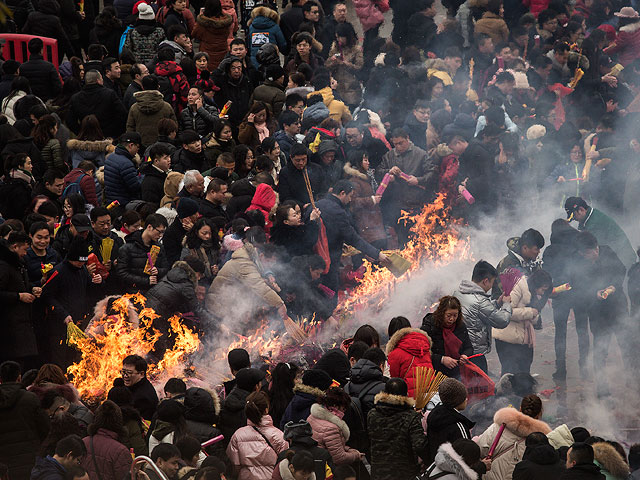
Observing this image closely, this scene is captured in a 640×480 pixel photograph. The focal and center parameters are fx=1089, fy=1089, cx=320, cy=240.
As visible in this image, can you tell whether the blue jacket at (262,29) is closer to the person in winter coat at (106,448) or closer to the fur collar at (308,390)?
the fur collar at (308,390)

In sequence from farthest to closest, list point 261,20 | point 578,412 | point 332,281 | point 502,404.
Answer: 1. point 261,20
2. point 332,281
3. point 578,412
4. point 502,404

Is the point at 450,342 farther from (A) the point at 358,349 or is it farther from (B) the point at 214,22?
(B) the point at 214,22

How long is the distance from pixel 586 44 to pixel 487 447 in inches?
447

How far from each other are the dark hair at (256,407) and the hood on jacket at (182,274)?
2825mm

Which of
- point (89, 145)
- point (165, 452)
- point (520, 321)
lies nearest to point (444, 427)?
point (165, 452)

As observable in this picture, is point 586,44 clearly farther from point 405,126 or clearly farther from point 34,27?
point 34,27

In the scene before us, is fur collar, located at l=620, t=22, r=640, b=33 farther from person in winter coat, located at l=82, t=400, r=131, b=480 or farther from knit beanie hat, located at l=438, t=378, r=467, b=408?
person in winter coat, located at l=82, t=400, r=131, b=480

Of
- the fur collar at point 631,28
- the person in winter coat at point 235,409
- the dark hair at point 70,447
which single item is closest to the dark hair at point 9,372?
the dark hair at point 70,447

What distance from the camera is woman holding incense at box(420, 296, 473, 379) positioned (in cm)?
956

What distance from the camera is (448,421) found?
25.8 ft

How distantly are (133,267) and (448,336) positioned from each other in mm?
3230

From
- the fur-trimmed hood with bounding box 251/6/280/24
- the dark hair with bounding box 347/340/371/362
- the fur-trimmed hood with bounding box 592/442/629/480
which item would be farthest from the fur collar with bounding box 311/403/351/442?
the fur-trimmed hood with bounding box 251/6/280/24

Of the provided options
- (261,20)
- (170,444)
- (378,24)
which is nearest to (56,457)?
(170,444)

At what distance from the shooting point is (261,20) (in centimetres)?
1652
